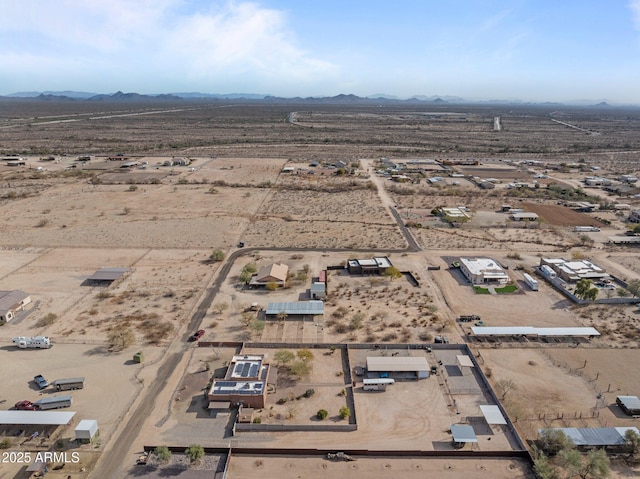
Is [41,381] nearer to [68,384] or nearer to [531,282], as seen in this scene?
[68,384]

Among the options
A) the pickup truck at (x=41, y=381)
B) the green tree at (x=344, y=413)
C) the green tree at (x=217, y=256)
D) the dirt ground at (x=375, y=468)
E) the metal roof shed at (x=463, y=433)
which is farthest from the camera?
the green tree at (x=217, y=256)

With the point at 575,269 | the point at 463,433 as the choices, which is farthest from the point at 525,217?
the point at 463,433

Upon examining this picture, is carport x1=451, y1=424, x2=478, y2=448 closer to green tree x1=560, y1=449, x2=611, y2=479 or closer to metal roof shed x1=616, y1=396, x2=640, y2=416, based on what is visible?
green tree x1=560, y1=449, x2=611, y2=479

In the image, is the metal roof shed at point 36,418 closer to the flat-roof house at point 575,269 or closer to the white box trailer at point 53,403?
the white box trailer at point 53,403

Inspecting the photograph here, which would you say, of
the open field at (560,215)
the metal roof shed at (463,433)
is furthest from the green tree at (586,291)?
the open field at (560,215)

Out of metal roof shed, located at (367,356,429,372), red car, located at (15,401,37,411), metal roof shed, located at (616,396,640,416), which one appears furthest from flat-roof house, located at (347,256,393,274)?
red car, located at (15,401,37,411)

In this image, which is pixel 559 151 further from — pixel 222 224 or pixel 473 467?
pixel 473 467
